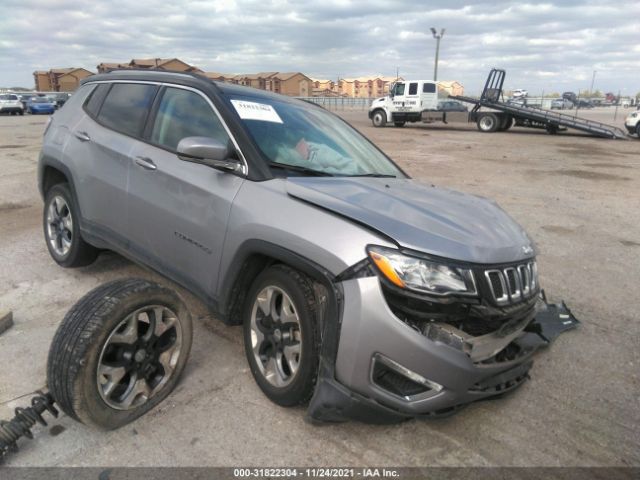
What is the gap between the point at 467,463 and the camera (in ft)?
7.97

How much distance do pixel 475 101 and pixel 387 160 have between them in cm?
2333

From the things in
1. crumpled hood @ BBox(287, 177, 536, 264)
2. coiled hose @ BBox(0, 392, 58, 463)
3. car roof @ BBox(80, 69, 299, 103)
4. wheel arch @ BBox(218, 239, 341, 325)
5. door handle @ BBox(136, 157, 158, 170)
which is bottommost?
coiled hose @ BBox(0, 392, 58, 463)

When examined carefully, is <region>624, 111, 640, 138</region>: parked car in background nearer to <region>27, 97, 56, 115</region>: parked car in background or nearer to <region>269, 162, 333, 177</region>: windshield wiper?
<region>269, 162, 333, 177</region>: windshield wiper

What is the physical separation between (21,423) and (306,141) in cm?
227

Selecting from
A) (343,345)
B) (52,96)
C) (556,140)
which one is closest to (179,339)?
(343,345)

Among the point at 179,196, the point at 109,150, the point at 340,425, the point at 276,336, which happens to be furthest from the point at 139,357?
the point at 109,150

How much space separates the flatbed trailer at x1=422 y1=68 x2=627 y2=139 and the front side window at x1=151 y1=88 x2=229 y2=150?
72.4 feet

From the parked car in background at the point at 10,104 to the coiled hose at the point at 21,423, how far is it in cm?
3888

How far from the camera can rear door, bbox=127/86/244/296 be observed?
2961mm

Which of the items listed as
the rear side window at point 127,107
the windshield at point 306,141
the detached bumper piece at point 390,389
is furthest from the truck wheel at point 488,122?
the detached bumper piece at point 390,389

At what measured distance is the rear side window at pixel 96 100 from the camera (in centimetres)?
417

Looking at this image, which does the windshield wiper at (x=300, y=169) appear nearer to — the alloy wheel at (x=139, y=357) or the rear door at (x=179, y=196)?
the rear door at (x=179, y=196)

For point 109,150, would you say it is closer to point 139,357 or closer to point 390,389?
point 139,357

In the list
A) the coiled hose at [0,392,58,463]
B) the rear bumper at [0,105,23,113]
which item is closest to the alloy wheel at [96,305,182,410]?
the coiled hose at [0,392,58,463]
